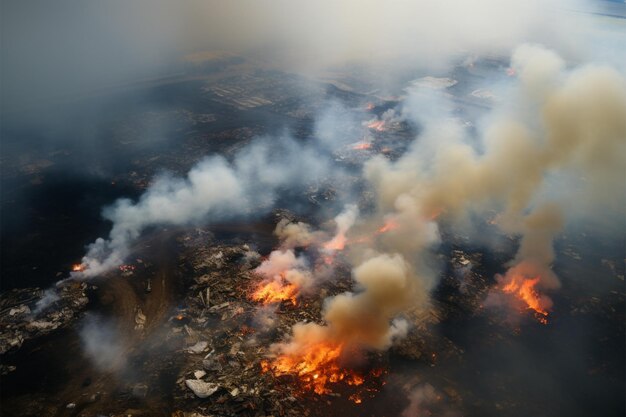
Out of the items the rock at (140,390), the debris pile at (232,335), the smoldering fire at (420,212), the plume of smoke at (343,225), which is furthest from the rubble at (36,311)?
the plume of smoke at (343,225)

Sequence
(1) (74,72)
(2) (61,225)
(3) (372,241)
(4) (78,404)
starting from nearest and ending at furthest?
(4) (78,404) → (3) (372,241) → (2) (61,225) → (1) (74,72)

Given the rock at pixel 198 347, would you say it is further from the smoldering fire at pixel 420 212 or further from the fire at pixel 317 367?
the smoldering fire at pixel 420 212

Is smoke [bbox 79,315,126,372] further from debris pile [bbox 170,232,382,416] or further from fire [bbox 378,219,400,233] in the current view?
fire [bbox 378,219,400,233]

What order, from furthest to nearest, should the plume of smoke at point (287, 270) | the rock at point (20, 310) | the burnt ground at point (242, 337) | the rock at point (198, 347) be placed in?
the plume of smoke at point (287, 270) < the rock at point (20, 310) < the rock at point (198, 347) < the burnt ground at point (242, 337)

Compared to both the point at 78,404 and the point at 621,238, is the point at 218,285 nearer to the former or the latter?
the point at 78,404

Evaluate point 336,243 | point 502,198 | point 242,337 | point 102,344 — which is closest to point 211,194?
point 336,243

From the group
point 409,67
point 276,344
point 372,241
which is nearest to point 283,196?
point 372,241
